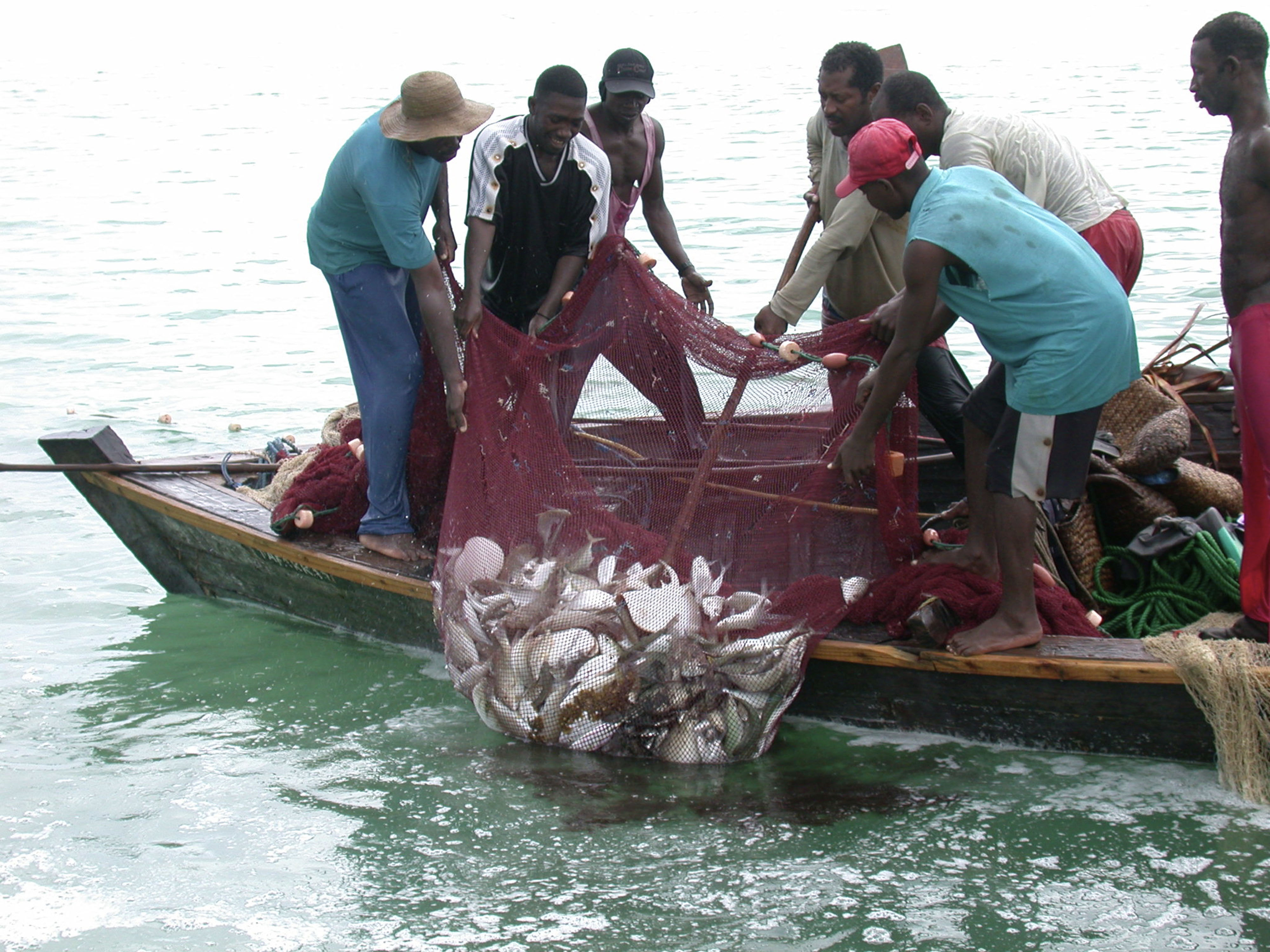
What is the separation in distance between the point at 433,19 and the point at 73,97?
15000 mm

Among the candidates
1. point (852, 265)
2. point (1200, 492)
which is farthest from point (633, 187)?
point (1200, 492)

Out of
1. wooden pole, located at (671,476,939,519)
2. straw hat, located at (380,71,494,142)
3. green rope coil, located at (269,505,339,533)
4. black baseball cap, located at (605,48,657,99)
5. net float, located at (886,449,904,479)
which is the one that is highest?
black baseball cap, located at (605,48,657,99)

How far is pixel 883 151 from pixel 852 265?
4.07ft

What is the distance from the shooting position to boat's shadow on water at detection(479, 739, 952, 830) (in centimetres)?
440

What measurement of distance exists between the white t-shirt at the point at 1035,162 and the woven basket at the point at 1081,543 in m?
1.09

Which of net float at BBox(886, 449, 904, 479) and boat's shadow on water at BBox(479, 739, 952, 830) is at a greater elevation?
net float at BBox(886, 449, 904, 479)

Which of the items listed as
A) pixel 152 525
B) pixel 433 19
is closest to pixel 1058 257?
pixel 152 525

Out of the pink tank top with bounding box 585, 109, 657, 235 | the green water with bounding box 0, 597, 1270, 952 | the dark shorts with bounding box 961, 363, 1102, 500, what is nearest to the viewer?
the green water with bounding box 0, 597, 1270, 952

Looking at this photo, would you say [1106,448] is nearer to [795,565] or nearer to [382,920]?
[795,565]

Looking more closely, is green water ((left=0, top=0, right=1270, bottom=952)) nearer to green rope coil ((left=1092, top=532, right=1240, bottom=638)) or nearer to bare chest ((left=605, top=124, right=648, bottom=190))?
green rope coil ((left=1092, top=532, right=1240, bottom=638))

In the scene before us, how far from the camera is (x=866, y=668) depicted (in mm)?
4641

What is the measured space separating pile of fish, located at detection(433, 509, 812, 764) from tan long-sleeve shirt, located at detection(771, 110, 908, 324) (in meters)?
1.13

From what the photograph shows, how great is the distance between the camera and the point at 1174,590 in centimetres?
494

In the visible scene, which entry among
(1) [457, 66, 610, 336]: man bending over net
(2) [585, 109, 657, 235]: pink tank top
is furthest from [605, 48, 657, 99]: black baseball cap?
(1) [457, 66, 610, 336]: man bending over net
